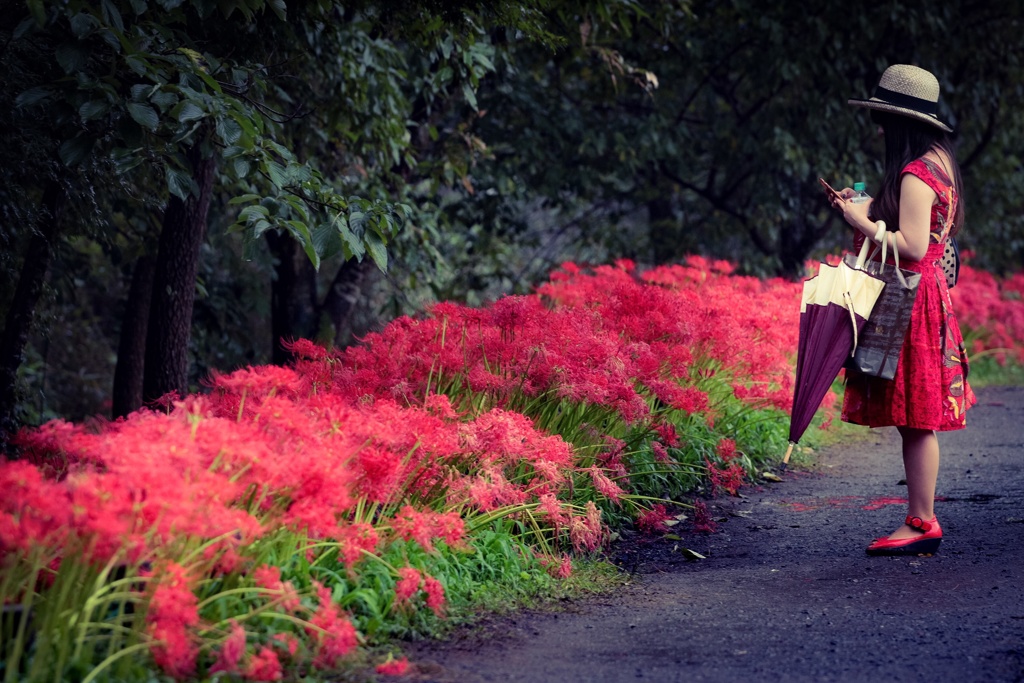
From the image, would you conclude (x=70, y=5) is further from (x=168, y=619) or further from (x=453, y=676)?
(x=453, y=676)

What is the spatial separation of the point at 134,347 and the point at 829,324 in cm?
487

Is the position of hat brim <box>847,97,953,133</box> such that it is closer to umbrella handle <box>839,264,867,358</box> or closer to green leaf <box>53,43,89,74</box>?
umbrella handle <box>839,264,867,358</box>

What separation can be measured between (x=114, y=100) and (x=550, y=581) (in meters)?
2.24

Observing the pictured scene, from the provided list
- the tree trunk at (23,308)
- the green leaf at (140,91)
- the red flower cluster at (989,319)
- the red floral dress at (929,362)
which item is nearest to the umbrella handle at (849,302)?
the red floral dress at (929,362)

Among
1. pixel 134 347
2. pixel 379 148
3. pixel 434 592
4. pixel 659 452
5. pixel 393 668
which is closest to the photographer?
pixel 393 668

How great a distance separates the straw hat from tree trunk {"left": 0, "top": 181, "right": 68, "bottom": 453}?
3680 millimetres

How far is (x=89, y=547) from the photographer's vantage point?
102 inches

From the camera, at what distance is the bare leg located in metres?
4.21

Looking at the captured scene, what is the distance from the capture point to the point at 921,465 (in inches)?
166

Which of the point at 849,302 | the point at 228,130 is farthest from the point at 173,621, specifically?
the point at 849,302

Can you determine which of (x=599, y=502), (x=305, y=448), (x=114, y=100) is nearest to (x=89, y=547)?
(x=305, y=448)

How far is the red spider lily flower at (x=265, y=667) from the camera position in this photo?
258 centimetres

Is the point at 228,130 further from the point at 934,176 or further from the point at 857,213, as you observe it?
the point at 934,176

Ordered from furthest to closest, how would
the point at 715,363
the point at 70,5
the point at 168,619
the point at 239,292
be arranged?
the point at 239,292
the point at 715,363
the point at 70,5
the point at 168,619
